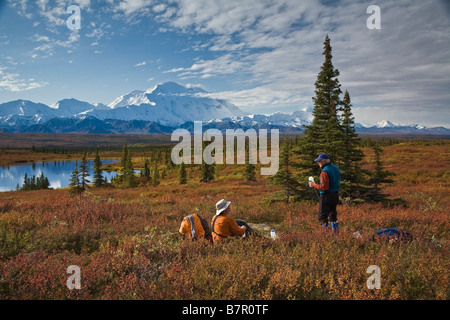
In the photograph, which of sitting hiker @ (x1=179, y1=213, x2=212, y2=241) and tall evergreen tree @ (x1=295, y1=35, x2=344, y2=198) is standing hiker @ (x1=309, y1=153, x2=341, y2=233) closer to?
sitting hiker @ (x1=179, y1=213, x2=212, y2=241)

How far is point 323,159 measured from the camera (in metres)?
7.43

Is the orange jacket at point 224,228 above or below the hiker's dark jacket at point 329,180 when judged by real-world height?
below

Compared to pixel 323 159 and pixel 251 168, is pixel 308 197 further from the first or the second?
pixel 251 168

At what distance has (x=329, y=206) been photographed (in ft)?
24.4

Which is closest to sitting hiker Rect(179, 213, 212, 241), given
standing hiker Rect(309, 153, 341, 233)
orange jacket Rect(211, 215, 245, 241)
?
orange jacket Rect(211, 215, 245, 241)

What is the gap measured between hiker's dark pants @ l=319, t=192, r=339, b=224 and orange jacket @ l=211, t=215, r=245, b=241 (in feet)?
9.39

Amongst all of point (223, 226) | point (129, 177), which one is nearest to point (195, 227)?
point (223, 226)

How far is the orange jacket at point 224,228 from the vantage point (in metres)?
6.12

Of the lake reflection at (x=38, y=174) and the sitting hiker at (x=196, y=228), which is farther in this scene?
the lake reflection at (x=38, y=174)

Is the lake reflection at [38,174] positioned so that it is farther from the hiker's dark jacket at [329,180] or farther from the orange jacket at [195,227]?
the hiker's dark jacket at [329,180]

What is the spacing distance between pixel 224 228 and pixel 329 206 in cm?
344

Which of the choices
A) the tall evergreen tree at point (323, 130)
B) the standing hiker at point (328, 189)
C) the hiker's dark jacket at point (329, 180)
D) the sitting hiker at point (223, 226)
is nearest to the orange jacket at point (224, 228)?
the sitting hiker at point (223, 226)

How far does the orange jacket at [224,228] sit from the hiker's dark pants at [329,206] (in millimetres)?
2863
